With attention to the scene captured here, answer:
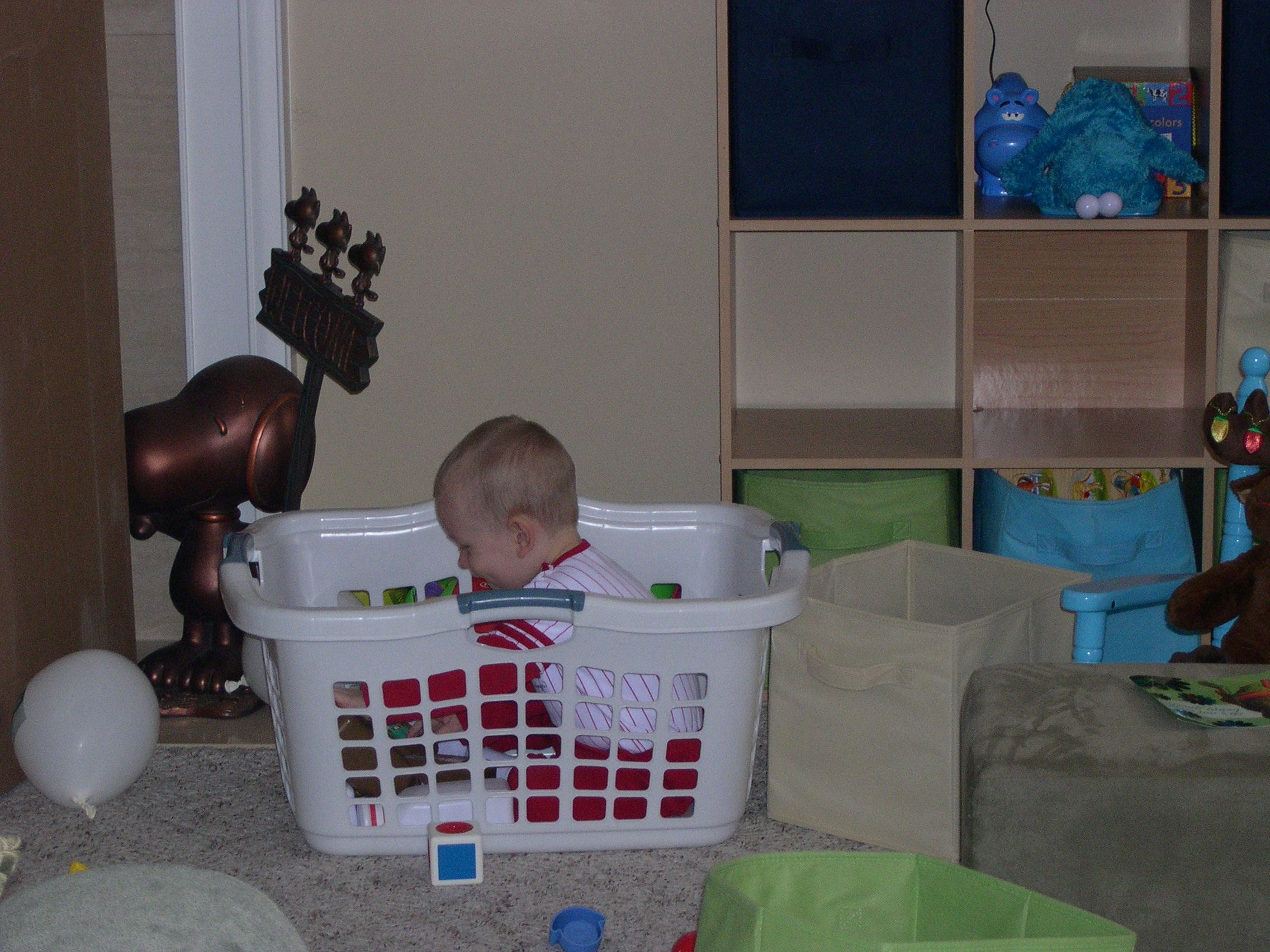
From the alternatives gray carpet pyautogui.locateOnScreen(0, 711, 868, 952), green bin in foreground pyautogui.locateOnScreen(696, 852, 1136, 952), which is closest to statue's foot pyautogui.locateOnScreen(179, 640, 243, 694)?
gray carpet pyautogui.locateOnScreen(0, 711, 868, 952)

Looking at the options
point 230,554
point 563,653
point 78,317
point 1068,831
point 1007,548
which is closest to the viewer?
point 1068,831

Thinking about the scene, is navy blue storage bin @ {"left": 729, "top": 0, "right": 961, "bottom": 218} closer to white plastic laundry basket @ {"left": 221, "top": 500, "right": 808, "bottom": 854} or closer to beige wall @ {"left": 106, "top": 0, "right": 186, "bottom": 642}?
white plastic laundry basket @ {"left": 221, "top": 500, "right": 808, "bottom": 854}

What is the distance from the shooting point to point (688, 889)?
129 cm

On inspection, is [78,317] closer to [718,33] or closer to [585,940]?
[718,33]

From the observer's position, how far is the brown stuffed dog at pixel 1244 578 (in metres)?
1.37

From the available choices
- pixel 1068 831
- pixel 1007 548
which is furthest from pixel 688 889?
pixel 1007 548

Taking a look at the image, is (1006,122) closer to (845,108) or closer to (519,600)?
(845,108)

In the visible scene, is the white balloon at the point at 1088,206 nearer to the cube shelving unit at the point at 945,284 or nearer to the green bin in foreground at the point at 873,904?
the cube shelving unit at the point at 945,284

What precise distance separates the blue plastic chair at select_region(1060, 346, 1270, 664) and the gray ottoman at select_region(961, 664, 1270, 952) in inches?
10.0

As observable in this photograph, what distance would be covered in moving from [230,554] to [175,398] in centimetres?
47

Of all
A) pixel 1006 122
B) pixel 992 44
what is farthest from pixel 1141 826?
pixel 992 44

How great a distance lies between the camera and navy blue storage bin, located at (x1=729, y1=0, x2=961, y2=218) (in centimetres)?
175

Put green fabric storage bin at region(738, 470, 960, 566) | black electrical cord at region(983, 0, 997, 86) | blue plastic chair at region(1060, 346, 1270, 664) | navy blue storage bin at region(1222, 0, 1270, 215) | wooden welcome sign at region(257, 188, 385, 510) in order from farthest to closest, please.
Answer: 1. black electrical cord at region(983, 0, 997, 86)
2. green fabric storage bin at region(738, 470, 960, 566)
3. navy blue storage bin at region(1222, 0, 1270, 215)
4. wooden welcome sign at region(257, 188, 385, 510)
5. blue plastic chair at region(1060, 346, 1270, 664)

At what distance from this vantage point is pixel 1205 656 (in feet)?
4.76
